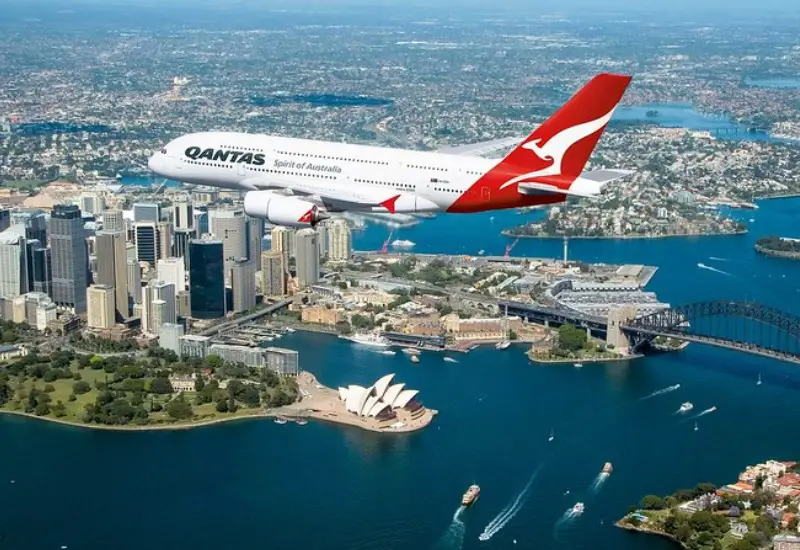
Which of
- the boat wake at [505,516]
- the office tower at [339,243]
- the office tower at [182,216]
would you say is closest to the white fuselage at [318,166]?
the boat wake at [505,516]

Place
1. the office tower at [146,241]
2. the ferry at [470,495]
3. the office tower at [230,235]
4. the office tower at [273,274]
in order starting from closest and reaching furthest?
the ferry at [470,495]
the office tower at [230,235]
the office tower at [273,274]
the office tower at [146,241]

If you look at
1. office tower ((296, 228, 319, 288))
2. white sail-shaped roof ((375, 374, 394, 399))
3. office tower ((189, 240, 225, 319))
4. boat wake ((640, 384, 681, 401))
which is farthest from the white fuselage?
office tower ((296, 228, 319, 288))

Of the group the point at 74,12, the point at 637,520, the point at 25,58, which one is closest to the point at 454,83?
the point at 25,58

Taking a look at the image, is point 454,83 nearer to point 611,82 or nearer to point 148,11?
point 611,82

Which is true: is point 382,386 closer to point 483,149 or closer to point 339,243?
point 483,149

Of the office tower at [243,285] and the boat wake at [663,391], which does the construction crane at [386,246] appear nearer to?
the office tower at [243,285]

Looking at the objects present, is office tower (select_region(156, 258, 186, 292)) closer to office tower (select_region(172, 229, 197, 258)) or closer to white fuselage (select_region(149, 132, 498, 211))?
office tower (select_region(172, 229, 197, 258))

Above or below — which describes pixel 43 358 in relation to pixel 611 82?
below
